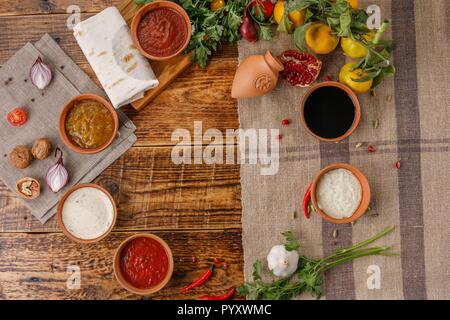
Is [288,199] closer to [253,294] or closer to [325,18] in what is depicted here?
[253,294]

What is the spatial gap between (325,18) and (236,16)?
1.12 feet

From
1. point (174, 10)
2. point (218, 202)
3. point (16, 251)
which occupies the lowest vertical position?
point (16, 251)

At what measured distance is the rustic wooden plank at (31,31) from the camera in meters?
2.23

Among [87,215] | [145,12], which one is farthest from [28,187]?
[145,12]

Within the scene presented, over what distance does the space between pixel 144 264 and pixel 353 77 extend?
107 centimetres

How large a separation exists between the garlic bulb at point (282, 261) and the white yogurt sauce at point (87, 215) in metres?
0.65

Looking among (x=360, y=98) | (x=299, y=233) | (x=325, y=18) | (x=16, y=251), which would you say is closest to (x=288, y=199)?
(x=299, y=233)

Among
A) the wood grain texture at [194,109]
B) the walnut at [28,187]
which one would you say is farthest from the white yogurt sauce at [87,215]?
the wood grain texture at [194,109]

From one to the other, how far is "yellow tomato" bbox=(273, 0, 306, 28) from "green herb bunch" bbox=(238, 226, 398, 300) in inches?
32.6

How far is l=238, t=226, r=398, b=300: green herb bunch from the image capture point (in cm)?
206

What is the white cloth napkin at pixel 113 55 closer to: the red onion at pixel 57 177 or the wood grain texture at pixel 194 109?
the wood grain texture at pixel 194 109

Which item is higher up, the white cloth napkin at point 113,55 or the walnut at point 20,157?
the white cloth napkin at point 113,55

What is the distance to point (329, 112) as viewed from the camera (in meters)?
2.09

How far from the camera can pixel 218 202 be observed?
2184 millimetres
